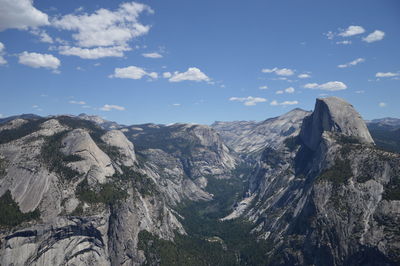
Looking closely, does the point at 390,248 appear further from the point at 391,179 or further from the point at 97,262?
the point at 97,262

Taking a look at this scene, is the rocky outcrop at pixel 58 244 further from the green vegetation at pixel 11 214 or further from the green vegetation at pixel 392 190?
the green vegetation at pixel 392 190

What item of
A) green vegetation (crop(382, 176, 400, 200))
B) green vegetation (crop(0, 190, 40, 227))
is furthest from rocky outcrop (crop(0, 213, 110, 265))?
green vegetation (crop(382, 176, 400, 200))

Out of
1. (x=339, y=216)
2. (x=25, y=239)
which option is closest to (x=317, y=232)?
(x=339, y=216)

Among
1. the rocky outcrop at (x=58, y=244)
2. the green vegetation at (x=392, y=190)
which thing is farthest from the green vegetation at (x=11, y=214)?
the green vegetation at (x=392, y=190)

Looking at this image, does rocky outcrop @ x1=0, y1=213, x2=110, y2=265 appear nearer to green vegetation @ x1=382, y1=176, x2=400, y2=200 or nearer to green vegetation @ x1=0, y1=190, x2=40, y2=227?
green vegetation @ x1=0, y1=190, x2=40, y2=227

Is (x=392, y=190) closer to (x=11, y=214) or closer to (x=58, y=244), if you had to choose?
(x=58, y=244)

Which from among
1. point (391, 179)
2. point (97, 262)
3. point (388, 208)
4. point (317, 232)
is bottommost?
point (97, 262)
